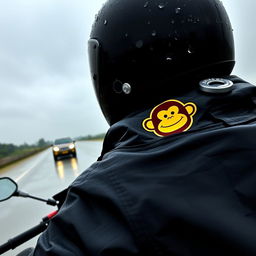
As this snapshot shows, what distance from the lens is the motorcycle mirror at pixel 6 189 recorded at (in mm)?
1675

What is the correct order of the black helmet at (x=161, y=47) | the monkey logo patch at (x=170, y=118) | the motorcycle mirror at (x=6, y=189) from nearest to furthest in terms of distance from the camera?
the monkey logo patch at (x=170, y=118)
the black helmet at (x=161, y=47)
the motorcycle mirror at (x=6, y=189)

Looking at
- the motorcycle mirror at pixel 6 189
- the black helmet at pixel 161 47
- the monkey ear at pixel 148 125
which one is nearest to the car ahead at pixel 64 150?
the motorcycle mirror at pixel 6 189

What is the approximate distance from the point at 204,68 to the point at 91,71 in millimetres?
711

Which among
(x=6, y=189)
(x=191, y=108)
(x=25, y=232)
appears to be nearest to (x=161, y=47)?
(x=191, y=108)

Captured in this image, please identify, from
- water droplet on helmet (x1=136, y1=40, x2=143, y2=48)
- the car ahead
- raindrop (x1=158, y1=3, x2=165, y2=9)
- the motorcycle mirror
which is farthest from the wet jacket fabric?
the car ahead

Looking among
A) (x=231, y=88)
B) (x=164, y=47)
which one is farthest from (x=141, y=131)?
(x=164, y=47)

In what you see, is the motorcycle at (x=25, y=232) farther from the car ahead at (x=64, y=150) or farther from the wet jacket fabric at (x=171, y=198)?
the car ahead at (x=64, y=150)

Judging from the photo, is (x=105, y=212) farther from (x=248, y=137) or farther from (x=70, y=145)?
(x=70, y=145)

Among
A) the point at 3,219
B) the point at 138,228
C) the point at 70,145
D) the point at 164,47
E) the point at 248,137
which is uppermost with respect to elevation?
the point at 164,47

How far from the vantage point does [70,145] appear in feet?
57.3

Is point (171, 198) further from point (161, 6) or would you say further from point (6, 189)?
point (6, 189)

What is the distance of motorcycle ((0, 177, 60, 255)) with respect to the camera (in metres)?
1.38

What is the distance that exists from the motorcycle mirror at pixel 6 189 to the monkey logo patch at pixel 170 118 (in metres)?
1.22

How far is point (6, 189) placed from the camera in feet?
5.70
